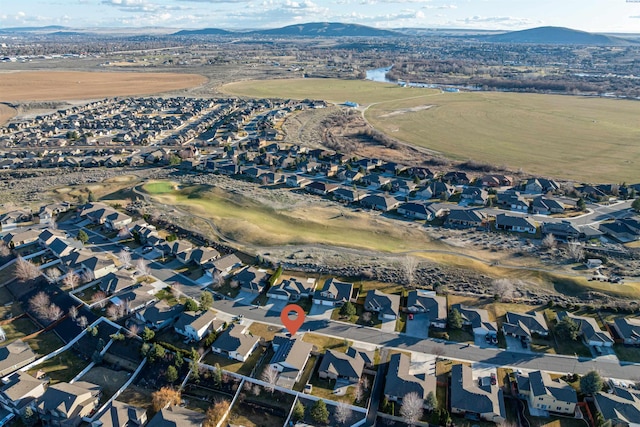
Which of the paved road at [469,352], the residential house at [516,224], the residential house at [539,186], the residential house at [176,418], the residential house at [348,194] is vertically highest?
the residential house at [539,186]

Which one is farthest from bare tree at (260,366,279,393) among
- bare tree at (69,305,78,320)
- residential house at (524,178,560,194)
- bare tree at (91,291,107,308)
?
residential house at (524,178,560,194)

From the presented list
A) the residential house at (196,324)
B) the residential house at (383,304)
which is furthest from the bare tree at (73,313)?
the residential house at (383,304)

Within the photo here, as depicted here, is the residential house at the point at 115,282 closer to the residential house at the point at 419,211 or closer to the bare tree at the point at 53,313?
the bare tree at the point at 53,313

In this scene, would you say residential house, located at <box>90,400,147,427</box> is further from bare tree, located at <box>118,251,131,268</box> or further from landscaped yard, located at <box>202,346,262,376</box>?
bare tree, located at <box>118,251,131,268</box>

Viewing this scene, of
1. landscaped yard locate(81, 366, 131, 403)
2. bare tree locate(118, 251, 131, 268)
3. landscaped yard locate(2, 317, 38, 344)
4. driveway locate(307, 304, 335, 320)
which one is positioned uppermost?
bare tree locate(118, 251, 131, 268)

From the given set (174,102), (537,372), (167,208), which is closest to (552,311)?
(537,372)
